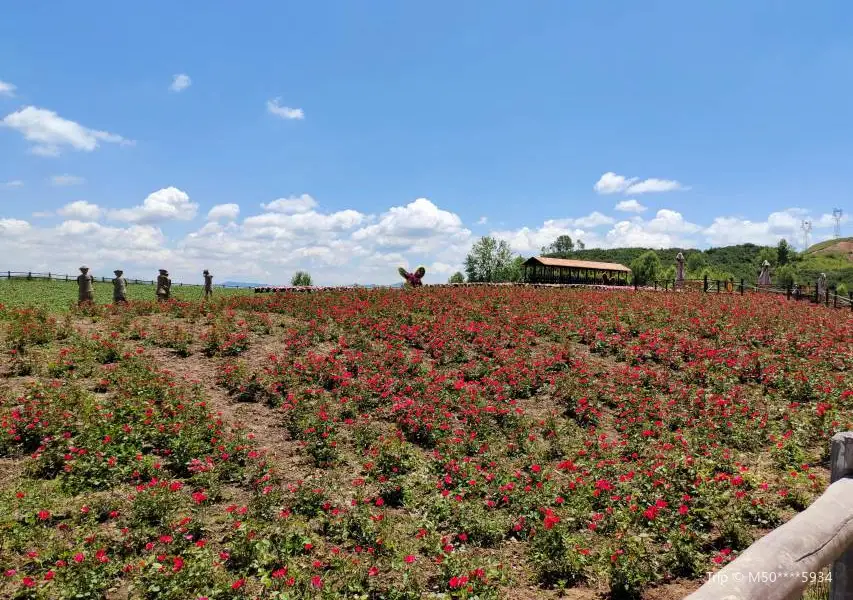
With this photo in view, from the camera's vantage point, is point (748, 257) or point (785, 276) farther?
point (748, 257)

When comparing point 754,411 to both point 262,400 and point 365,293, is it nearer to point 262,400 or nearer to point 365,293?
point 262,400

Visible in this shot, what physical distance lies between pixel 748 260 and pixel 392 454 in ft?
583

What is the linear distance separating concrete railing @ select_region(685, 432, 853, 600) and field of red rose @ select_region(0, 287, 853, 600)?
2.88 meters

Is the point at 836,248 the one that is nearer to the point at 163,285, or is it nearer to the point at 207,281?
the point at 207,281

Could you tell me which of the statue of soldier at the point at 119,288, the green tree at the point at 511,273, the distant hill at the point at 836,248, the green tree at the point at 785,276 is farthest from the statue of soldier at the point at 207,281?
the distant hill at the point at 836,248

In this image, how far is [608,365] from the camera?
43.7 ft

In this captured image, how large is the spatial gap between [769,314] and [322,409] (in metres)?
18.0

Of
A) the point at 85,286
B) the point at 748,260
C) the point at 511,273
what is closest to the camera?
the point at 85,286

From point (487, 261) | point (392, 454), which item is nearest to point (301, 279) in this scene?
point (487, 261)

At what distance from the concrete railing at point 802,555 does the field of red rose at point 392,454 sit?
288 centimetres

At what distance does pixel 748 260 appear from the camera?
151 m

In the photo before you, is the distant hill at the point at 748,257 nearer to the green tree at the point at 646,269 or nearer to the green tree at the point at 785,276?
the green tree at the point at 785,276

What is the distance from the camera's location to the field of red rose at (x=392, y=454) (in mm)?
5332

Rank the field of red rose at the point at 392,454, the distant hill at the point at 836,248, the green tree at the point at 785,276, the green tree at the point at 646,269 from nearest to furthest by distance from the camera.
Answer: the field of red rose at the point at 392,454 < the green tree at the point at 785,276 < the green tree at the point at 646,269 < the distant hill at the point at 836,248
